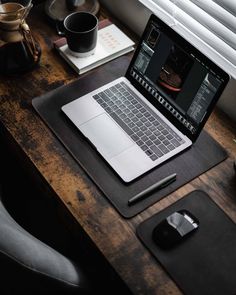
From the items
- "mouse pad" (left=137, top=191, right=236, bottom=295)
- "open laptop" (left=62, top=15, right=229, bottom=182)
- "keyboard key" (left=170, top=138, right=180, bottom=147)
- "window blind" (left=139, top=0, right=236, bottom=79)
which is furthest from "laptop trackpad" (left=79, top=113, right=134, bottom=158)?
"window blind" (left=139, top=0, right=236, bottom=79)

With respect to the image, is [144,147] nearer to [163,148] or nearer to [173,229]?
[163,148]

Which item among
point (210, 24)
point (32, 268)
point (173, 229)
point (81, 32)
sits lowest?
point (32, 268)

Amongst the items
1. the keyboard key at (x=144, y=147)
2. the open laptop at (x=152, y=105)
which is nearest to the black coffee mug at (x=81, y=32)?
the open laptop at (x=152, y=105)

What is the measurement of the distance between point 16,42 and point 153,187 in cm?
60

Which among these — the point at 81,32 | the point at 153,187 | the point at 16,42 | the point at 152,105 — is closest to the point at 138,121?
the point at 152,105

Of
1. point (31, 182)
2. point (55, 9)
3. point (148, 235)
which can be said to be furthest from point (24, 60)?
point (148, 235)

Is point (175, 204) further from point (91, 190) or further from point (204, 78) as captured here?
point (204, 78)

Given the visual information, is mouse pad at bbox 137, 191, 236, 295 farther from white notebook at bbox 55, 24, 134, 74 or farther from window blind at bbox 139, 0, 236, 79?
white notebook at bbox 55, 24, 134, 74

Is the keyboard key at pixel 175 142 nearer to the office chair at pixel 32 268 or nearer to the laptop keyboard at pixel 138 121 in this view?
the laptop keyboard at pixel 138 121

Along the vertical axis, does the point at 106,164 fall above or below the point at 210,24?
below

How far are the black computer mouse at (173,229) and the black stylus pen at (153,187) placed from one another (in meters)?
0.09

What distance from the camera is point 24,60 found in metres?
1.36

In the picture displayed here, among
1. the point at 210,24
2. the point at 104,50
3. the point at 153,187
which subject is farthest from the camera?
the point at 104,50

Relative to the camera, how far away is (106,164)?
3.84 ft
